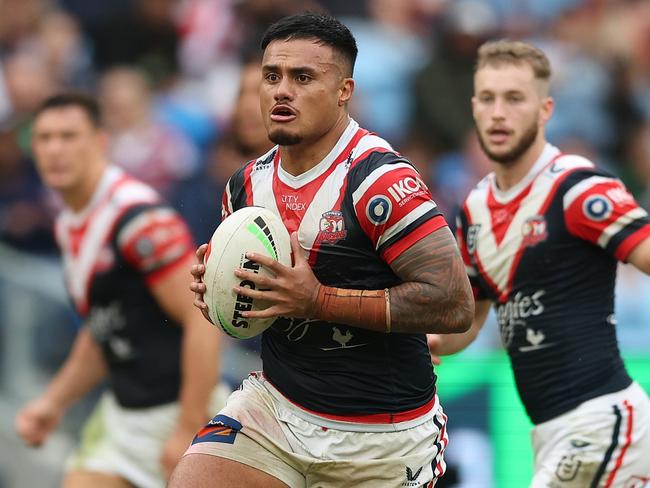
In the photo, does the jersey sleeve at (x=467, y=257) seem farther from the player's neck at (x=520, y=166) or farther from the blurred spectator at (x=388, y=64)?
the blurred spectator at (x=388, y=64)

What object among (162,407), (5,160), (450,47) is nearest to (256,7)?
(450,47)

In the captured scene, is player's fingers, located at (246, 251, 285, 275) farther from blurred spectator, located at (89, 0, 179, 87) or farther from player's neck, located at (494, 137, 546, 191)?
blurred spectator, located at (89, 0, 179, 87)

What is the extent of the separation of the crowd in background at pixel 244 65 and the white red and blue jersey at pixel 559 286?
4.52 metres

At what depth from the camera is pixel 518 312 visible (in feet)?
20.0

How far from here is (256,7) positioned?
12008 mm

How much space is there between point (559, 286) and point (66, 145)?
334 cm

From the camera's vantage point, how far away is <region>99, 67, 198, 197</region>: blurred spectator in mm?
11586

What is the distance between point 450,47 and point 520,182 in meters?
5.58

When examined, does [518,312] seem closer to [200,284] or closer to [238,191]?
[238,191]

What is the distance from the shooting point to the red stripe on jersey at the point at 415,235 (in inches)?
179

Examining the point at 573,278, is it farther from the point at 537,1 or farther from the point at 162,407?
the point at 537,1

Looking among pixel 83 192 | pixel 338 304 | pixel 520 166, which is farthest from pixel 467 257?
pixel 83 192

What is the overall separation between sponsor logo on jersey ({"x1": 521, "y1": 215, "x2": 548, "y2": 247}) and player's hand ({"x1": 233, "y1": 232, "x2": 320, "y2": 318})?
74.2 inches

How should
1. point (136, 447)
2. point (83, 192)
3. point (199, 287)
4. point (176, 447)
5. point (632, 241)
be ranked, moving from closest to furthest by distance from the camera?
point (199, 287)
point (632, 241)
point (176, 447)
point (136, 447)
point (83, 192)
